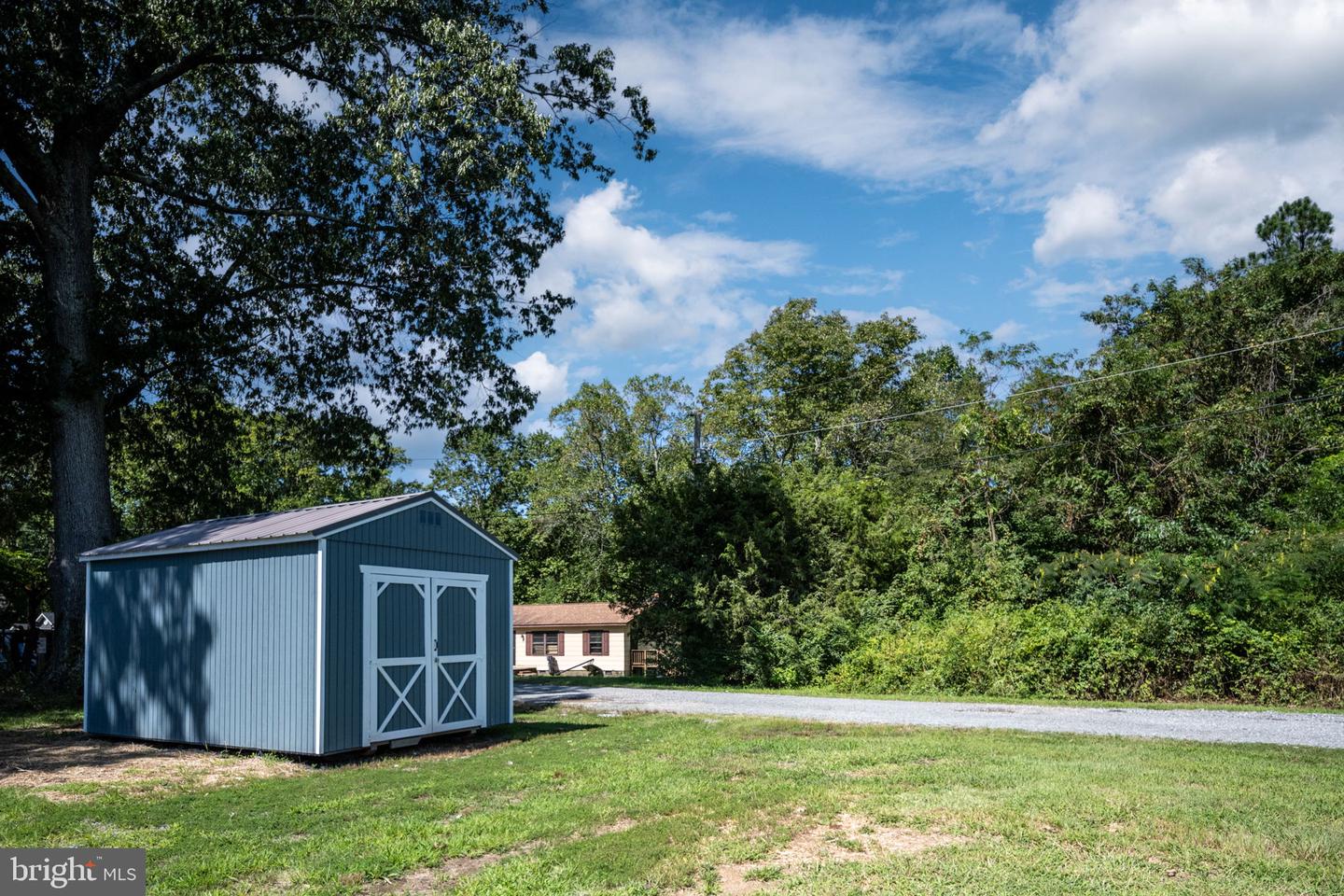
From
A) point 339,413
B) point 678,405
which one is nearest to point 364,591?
point 339,413

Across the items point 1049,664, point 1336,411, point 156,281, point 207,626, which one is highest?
point 156,281

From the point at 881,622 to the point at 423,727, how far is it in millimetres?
12978

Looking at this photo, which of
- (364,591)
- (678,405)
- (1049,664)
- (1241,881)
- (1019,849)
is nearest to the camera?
(1241,881)

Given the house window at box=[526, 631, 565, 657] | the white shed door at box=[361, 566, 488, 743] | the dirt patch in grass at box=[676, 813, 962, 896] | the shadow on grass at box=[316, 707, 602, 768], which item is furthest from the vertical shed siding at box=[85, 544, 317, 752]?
the house window at box=[526, 631, 565, 657]

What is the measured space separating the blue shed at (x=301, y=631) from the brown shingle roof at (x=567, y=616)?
27669mm

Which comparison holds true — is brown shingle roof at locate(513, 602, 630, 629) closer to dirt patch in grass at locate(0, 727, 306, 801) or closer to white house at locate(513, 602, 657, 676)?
white house at locate(513, 602, 657, 676)

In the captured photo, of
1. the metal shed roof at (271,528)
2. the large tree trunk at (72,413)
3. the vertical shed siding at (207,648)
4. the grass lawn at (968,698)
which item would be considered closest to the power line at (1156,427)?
the grass lawn at (968,698)

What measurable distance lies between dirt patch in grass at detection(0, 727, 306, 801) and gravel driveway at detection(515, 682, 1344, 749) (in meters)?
7.04

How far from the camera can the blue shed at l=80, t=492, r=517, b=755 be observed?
10.3m

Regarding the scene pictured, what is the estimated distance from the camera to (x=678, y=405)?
1545 inches

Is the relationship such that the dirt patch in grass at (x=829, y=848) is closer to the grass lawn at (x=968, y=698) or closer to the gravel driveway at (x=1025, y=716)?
the gravel driveway at (x=1025, y=716)

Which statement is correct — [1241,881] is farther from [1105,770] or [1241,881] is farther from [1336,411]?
[1336,411]

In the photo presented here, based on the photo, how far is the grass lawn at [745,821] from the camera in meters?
5.39

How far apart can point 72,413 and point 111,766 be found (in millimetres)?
8501
